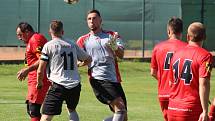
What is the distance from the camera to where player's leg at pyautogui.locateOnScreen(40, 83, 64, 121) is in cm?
1105

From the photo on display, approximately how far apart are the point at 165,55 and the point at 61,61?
1.79 m

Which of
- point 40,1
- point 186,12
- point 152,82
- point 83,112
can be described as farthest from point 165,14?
point 83,112

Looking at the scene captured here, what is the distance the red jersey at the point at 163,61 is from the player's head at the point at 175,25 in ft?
0.61

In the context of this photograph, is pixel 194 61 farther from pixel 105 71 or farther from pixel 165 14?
pixel 165 14

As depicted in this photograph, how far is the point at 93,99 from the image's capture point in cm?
1917

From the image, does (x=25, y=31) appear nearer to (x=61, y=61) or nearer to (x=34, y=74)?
(x=34, y=74)

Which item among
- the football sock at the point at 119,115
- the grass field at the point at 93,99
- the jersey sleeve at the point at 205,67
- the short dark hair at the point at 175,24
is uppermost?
the short dark hair at the point at 175,24

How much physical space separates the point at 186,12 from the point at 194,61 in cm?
2942

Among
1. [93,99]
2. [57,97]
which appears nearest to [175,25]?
[57,97]

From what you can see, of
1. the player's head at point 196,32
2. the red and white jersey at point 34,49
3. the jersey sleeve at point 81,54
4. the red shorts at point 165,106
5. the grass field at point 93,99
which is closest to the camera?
the player's head at point 196,32

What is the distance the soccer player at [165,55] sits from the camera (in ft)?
33.6

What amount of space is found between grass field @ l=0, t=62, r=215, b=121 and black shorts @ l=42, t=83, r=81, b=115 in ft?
11.3

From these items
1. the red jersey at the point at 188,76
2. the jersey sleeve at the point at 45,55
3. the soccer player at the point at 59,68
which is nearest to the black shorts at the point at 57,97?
the soccer player at the point at 59,68

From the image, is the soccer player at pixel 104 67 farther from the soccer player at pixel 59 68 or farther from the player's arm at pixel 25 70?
the player's arm at pixel 25 70
